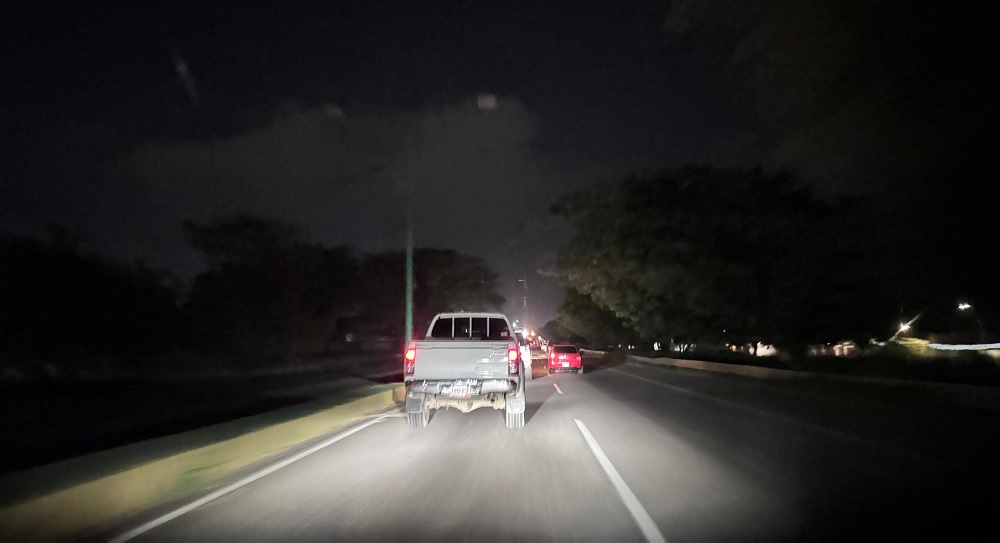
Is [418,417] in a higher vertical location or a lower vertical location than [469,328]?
lower

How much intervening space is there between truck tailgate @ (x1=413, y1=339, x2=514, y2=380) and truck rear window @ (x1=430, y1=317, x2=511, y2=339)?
3119 millimetres

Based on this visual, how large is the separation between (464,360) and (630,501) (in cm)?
699

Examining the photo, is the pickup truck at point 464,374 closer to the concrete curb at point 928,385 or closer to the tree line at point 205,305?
the concrete curb at point 928,385

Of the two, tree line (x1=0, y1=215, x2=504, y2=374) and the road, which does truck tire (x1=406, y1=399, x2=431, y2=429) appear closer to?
the road

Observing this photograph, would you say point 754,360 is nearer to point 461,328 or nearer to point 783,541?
point 461,328

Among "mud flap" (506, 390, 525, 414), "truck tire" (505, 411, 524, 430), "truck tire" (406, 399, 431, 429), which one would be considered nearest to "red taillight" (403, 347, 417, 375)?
"truck tire" (406, 399, 431, 429)

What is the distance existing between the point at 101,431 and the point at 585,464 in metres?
16.6

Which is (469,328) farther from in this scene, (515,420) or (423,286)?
(423,286)

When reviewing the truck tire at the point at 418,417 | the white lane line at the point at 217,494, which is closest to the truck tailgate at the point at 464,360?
the truck tire at the point at 418,417

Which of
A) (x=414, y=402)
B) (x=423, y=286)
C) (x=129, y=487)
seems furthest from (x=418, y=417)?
(x=423, y=286)

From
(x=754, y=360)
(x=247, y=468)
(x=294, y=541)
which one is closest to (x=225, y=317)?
(x=754, y=360)

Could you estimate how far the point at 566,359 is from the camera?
4294 cm

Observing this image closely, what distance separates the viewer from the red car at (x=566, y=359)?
140ft

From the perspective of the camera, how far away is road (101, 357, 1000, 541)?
→ 7703 millimetres
